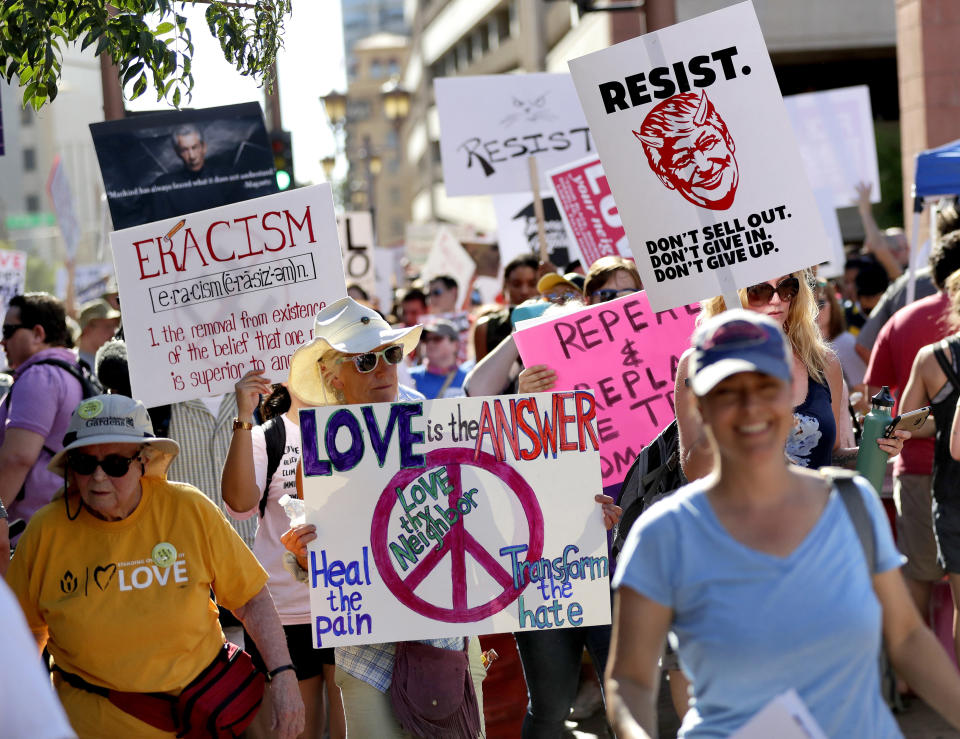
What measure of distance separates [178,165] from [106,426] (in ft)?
8.69

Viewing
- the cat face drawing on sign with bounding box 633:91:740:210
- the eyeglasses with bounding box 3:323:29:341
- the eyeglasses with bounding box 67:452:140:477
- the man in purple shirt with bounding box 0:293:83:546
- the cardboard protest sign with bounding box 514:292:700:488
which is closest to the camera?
the eyeglasses with bounding box 67:452:140:477

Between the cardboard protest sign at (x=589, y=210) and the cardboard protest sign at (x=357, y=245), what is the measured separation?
5.11 metres

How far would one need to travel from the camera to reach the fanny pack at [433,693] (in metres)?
4.01

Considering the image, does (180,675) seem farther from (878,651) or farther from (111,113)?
(111,113)

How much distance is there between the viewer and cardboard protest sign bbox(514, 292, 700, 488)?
515 centimetres

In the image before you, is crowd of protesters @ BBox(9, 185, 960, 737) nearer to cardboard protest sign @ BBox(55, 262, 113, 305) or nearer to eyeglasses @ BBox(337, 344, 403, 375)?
eyeglasses @ BBox(337, 344, 403, 375)

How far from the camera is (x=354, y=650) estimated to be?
13.6 feet

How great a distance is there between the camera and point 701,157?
4.76m

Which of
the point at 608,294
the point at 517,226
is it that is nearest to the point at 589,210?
the point at 517,226

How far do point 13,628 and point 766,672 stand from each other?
134 cm

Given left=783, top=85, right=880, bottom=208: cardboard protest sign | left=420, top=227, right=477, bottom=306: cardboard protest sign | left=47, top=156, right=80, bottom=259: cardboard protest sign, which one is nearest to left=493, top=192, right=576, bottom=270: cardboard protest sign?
left=783, top=85, right=880, bottom=208: cardboard protest sign

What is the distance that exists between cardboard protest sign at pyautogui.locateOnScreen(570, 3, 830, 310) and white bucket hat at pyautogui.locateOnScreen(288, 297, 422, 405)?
2.99ft

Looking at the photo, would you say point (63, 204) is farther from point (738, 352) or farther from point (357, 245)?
point (738, 352)

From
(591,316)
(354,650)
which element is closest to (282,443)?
(354,650)
